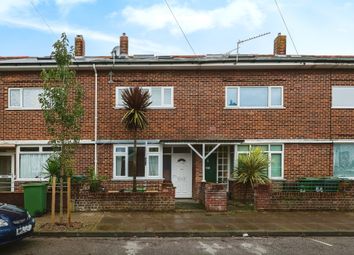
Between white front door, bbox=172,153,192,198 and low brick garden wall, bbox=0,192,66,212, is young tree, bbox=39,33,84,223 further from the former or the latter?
white front door, bbox=172,153,192,198

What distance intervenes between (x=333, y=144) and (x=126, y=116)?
8287 millimetres

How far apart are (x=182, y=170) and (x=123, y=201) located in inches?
169

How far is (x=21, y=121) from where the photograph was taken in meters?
15.9

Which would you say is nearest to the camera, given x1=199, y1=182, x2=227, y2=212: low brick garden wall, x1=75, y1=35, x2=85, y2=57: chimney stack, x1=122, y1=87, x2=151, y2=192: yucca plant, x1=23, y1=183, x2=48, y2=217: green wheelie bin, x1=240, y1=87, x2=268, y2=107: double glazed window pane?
x1=23, y1=183, x2=48, y2=217: green wheelie bin

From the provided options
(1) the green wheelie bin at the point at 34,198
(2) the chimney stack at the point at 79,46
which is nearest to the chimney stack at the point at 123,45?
(2) the chimney stack at the point at 79,46

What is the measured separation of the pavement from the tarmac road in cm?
27

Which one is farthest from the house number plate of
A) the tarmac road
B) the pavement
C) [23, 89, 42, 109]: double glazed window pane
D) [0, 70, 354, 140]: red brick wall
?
[23, 89, 42, 109]: double glazed window pane

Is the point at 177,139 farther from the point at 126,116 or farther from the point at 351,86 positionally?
the point at 351,86

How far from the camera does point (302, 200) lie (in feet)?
43.8

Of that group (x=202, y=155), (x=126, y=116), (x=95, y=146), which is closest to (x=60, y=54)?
(x=126, y=116)

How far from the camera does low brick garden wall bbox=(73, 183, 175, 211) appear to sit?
13.0m

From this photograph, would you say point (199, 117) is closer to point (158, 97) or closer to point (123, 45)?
point (158, 97)

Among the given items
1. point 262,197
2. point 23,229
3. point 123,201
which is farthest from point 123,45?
point 23,229

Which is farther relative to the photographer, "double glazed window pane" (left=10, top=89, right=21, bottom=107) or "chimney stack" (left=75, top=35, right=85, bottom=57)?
"chimney stack" (left=75, top=35, right=85, bottom=57)
